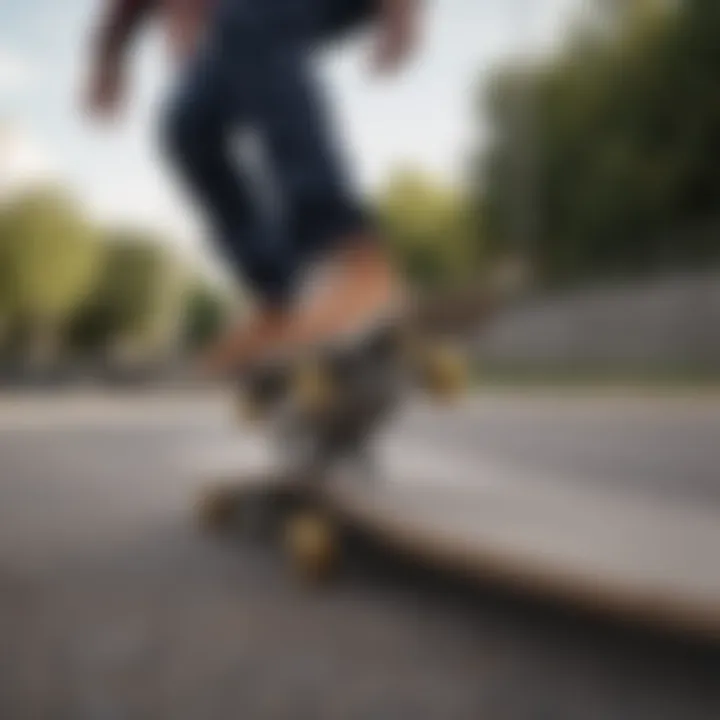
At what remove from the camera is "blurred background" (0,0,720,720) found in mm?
638

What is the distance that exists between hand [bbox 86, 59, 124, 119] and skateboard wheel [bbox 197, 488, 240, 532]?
0.33 m

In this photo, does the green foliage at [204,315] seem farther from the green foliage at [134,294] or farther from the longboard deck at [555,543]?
the longboard deck at [555,543]

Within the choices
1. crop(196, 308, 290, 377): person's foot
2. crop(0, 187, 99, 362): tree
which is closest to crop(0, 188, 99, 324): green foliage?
crop(0, 187, 99, 362): tree

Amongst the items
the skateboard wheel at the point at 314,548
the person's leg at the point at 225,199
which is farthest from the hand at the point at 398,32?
the skateboard wheel at the point at 314,548

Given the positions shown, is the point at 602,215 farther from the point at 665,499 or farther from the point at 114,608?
the point at 114,608

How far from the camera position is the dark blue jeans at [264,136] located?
2.32ft

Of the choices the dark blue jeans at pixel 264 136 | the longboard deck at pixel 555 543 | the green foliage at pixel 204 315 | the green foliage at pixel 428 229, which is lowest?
the longboard deck at pixel 555 543

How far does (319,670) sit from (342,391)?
287 mm

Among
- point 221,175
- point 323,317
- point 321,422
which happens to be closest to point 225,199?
point 221,175

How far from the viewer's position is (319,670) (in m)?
0.60

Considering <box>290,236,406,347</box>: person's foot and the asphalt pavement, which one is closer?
the asphalt pavement

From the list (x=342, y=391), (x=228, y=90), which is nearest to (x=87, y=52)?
(x=228, y=90)

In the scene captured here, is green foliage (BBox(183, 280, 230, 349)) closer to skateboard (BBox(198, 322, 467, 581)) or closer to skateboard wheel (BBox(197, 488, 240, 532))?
skateboard (BBox(198, 322, 467, 581))

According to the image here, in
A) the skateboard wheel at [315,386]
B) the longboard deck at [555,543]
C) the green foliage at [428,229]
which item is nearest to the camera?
the longboard deck at [555,543]
